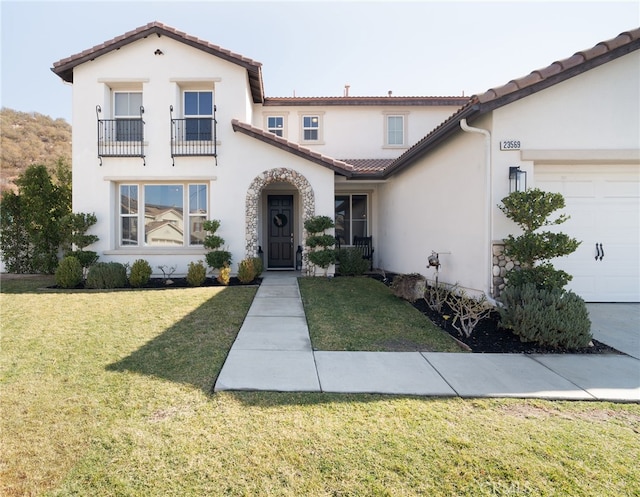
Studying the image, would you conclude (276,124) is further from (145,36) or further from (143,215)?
(143,215)

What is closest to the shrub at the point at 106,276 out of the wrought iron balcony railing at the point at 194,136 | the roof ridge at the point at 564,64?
the wrought iron balcony railing at the point at 194,136

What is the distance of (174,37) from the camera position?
995 cm

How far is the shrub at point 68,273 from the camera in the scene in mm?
8914

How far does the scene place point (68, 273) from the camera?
29.3 feet

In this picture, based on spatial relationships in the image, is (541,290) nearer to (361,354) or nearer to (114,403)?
(361,354)

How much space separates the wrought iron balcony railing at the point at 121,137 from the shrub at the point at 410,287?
8744 millimetres

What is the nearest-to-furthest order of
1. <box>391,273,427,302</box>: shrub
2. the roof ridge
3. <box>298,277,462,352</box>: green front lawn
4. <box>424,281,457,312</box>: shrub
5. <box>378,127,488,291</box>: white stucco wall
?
<box>298,277,462,352</box>: green front lawn
the roof ridge
<box>378,127,488,291</box>: white stucco wall
<box>424,281,457,312</box>: shrub
<box>391,273,427,302</box>: shrub

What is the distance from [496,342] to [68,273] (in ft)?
34.8

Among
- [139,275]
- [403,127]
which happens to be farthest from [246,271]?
[403,127]

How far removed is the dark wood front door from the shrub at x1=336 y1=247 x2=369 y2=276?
2.56 meters

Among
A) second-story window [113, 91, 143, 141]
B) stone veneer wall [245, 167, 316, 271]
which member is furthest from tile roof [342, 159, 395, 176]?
second-story window [113, 91, 143, 141]

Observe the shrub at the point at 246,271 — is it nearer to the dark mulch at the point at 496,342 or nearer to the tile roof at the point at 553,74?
the dark mulch at the point at 496,342

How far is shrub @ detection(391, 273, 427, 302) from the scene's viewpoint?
723cm

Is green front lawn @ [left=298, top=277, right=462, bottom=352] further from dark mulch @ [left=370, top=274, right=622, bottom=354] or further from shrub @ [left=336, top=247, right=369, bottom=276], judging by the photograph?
shrub @ [left=336, top=247, right=369, bottom=276]
